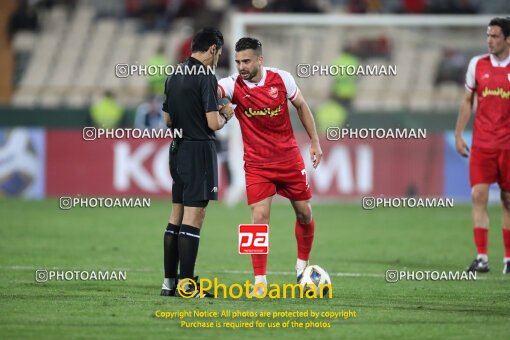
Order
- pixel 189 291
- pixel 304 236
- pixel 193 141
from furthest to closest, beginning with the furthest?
1. pixel 304 236
2. pixel 193 141
3. pixel 189 291

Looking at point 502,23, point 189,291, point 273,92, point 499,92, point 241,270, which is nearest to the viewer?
point 189,291

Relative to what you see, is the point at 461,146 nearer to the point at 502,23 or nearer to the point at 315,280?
the point at 502,23

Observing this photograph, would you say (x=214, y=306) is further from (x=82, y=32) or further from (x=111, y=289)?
(x=82, y=32)

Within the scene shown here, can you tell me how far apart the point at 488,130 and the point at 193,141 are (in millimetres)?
3627

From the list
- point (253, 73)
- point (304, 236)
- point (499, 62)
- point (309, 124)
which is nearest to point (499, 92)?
point (499, 62)

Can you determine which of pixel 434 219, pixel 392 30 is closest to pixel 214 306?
pixel 434 219

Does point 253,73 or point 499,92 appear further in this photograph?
point 499,92

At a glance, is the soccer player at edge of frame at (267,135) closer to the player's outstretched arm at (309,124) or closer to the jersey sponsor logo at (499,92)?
the player's outstretched arm at (309,124)

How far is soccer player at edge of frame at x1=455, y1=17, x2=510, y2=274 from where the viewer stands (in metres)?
10.8

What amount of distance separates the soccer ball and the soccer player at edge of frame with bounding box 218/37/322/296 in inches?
12.6

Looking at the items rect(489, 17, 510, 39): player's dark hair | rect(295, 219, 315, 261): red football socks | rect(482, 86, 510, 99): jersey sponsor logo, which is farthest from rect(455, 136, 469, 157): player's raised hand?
rect(295, 219, 315, 261): red football socks

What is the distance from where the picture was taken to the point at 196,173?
8.84 m

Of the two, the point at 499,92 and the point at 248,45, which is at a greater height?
the point at 248,45
